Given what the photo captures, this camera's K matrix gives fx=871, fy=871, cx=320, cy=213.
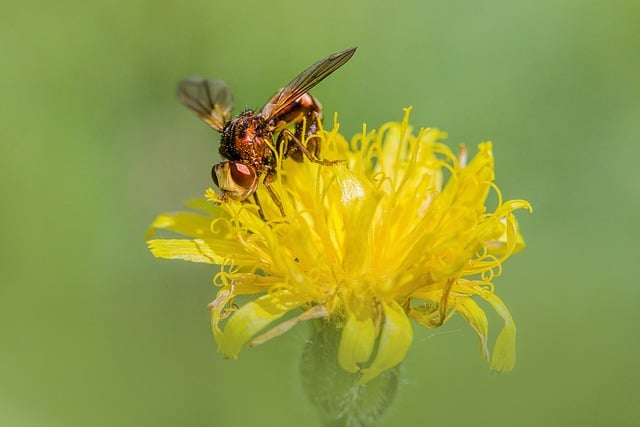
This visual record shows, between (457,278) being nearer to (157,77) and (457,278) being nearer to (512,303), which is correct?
(512,303)

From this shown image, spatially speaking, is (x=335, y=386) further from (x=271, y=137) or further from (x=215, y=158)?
(x=215, y=158)

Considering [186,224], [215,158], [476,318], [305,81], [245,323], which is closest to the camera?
[245,323]

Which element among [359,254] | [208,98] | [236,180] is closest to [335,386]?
[359,254]

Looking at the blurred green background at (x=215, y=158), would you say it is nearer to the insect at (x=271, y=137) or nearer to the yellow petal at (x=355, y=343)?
the insect at (x=271, y=137)

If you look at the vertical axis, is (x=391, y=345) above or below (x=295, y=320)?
below

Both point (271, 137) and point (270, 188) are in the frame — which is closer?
point (270, 188)

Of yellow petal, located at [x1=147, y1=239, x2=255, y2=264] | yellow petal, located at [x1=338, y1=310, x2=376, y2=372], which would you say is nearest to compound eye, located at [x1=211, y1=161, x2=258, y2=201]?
yellow petal, located at [x1=147, y1=239, x2=255, y2=264]

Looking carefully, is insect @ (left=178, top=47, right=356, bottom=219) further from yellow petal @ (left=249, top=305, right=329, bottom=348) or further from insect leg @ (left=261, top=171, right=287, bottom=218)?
yellow petal @ (left=249, top=305, right=329, bottom=348)

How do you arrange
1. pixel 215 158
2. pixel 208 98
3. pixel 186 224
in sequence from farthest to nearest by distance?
pixel 215 158 → pixel 208 98 → pixel 186 224
